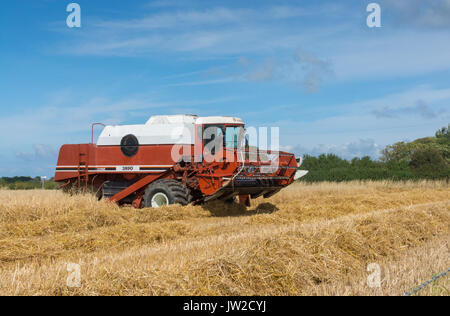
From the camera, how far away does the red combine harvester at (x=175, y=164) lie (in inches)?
475

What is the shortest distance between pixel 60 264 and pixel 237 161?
6.10 metres

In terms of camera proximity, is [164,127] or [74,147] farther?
[74,147]

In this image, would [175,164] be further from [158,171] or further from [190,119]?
[190,119]

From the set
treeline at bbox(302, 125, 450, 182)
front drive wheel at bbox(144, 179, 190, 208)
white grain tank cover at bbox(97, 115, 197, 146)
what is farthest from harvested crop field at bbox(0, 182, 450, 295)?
treeline at bbox(302, 125, 450, 182)

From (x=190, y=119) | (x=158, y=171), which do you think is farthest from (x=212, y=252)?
(x=190, y=119)

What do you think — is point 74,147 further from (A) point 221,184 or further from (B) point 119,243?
(B) point 119,243

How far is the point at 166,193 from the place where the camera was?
1302cm

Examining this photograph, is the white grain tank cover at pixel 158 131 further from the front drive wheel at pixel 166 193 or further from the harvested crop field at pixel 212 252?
the harvested crop field at pixel 212 252

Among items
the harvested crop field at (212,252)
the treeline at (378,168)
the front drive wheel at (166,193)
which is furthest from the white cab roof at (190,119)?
the treeline at (378,168)

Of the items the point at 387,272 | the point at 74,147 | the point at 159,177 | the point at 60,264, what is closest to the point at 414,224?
the point at 387,272

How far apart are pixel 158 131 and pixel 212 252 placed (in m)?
8.33

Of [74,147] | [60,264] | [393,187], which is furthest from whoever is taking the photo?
[393,187]
